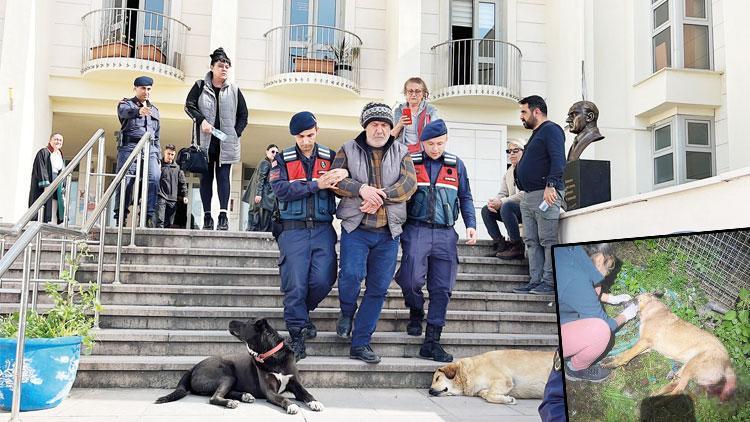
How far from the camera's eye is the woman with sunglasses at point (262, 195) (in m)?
8.37

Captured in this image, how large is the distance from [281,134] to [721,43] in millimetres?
8827

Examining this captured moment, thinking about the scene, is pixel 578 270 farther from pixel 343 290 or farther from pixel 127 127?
pixel 127 127

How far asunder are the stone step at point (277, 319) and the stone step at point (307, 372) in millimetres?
473

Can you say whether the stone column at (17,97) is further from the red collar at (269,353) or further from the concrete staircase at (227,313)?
the red collar at (269,353)

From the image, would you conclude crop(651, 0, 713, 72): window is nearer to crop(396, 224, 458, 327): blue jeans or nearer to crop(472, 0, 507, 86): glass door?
crop(472, 0, 507, 86): glass door

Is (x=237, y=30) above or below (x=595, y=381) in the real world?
above

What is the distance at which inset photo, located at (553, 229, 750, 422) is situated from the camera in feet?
3.63

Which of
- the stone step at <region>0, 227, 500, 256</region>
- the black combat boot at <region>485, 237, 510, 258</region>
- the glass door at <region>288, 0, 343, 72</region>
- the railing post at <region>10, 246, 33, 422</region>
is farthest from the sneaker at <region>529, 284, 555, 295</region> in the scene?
the glass door at <region>288, 0, 343, 72</region>

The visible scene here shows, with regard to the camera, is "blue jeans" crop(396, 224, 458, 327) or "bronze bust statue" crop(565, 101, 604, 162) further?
"bronze bust statue" crop(565, 101, 604, 162)

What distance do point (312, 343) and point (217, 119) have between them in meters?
3.22

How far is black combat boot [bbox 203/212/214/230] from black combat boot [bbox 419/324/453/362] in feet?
11.5

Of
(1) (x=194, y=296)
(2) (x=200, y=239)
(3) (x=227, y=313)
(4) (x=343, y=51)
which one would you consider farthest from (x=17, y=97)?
(3) (x=227, y=313)

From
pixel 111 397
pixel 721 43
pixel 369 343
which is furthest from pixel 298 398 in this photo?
pixel 721 43

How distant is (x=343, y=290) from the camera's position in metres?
4.95
